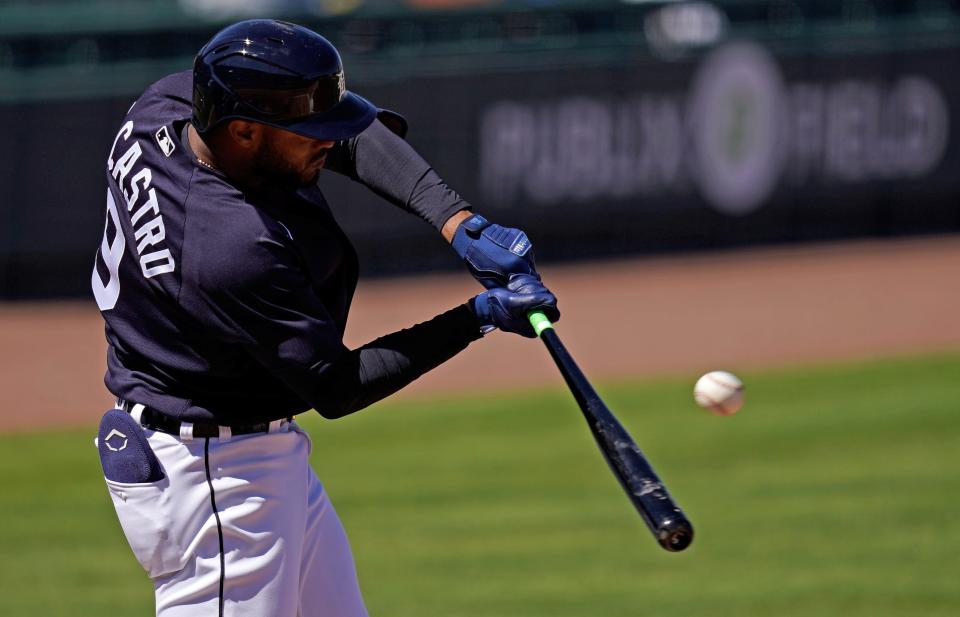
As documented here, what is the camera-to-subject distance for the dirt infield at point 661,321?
11.0 metres

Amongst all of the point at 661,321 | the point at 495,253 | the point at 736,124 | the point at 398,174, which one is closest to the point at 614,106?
the point at 736,124

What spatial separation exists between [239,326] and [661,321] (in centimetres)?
942

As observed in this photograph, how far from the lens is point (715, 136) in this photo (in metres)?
14.7

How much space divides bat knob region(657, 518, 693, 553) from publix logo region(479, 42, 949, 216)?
11364 millimetres

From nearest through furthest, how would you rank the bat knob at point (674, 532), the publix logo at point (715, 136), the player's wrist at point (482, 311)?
1. the bat knob at point (674, 532)
2. the player's wrist at point (482, 311)
3. the publix logo at point (715, 136)


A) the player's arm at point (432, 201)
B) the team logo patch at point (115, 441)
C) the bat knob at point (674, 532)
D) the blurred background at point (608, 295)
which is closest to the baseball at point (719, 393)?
the player's arm at point (432, 201)

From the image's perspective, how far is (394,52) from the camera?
14.0 m

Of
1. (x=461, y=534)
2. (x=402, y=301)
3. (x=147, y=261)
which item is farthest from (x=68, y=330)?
(x=147, y=261)

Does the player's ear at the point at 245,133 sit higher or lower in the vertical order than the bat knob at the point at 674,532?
higher

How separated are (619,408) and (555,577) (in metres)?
3.58

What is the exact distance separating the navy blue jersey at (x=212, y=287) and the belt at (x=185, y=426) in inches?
0.8

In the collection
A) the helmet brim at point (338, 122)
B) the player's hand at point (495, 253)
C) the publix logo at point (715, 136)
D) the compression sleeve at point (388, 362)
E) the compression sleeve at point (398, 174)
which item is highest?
the helmet brim at point (338, 122)

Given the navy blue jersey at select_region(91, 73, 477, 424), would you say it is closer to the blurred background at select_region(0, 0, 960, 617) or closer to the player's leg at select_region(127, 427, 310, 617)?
the player's leg at select_region(127, 427, 310, 617)

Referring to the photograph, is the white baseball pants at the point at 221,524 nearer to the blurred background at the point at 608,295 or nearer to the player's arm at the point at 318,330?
the player's arm at the point at 318,330
